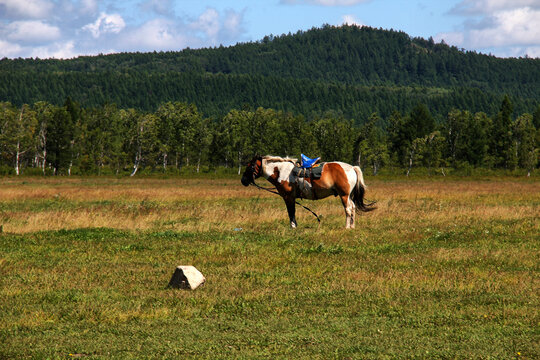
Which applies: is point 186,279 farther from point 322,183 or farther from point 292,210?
point 322,183

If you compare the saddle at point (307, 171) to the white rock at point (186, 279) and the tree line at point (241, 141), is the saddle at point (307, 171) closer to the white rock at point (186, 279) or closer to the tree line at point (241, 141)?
the white rock at point (186, 279)

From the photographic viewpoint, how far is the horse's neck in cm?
2339

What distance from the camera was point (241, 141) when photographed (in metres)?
125

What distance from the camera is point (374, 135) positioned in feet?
434

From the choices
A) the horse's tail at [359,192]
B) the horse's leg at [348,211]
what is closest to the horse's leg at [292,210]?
the horse's leg at [348,211]

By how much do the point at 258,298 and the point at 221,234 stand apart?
9.18m

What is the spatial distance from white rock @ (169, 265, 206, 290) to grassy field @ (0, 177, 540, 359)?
20 cm

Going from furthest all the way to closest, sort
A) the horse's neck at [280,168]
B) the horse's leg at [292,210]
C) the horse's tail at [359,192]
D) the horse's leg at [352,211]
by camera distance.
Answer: the horse's neck at [280,168]
the horse's tail at [359,192]
the horse's leg at [292,210]
the horse's leg at [352,211]

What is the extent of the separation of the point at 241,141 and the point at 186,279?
369 ft

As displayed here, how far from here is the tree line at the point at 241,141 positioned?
110m

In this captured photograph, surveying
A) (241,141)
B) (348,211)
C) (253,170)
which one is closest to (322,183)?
(348,211)

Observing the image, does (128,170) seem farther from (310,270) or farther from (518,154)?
(310,270)

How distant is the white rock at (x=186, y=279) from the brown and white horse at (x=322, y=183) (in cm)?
Answer: 1013

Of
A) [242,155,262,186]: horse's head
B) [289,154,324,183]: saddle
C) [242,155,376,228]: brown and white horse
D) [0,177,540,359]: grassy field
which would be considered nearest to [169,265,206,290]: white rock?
[0,177,540,359]: grassy field
